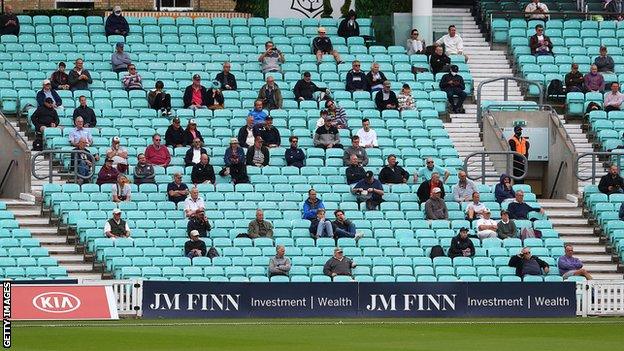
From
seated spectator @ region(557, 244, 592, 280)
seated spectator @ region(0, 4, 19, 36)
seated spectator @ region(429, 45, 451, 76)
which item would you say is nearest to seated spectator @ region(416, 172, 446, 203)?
seated spectator @ region(557, 244, 592, 280)

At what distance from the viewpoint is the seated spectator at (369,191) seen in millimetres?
35188

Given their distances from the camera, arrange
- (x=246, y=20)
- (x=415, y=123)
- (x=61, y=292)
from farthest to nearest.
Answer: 1. (x=246, y=20)
2. (x=415, y=123)
3. (x=61, y=292)

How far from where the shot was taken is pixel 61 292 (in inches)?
976

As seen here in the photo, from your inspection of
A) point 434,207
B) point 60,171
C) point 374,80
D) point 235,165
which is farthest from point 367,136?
point 60,171

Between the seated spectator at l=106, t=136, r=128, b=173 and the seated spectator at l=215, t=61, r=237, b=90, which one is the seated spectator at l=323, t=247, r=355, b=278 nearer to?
the seated spectator at l=106, t=136, r=128, b=173

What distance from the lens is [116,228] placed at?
33.2 meters

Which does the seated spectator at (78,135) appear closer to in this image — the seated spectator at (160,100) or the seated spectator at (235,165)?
the seated spectator at (160,100)

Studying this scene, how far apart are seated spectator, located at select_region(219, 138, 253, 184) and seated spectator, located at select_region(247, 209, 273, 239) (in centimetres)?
189

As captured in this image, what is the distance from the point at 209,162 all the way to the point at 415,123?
4.74 metres

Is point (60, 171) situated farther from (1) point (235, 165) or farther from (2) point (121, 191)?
(1) point (235, 165)

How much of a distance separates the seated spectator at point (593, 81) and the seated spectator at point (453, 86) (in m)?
2.62

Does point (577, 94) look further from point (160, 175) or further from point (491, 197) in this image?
point (160, 175)

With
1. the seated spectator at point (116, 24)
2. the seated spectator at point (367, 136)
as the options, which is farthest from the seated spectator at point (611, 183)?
the seated spectator at point (116, 24)

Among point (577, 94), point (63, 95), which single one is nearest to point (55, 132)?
point (63, 95)
